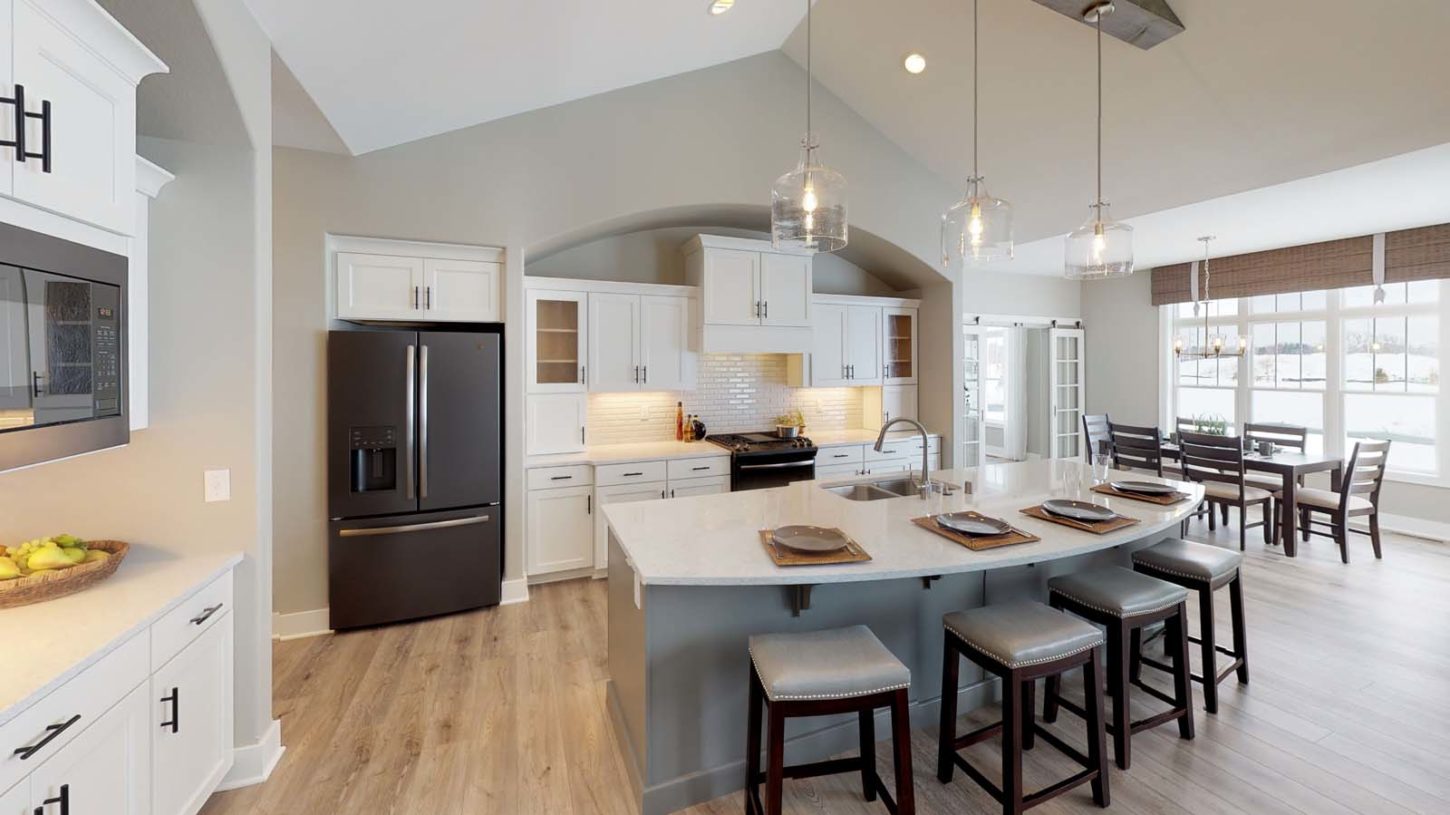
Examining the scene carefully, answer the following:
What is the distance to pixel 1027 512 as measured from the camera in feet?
8.00

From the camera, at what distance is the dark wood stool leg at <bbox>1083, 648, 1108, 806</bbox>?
195 cm

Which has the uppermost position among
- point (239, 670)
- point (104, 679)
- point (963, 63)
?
point (963, 63)

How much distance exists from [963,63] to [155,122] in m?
4.21

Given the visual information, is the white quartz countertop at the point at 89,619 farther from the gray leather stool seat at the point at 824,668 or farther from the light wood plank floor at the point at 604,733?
the gray leather stool seat at the point at 824,668

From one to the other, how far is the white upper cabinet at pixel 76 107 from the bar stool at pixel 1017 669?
110 inches

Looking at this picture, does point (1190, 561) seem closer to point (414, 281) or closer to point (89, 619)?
point (89, 619)

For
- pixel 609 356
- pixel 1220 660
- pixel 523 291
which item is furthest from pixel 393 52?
pixel 1220 660

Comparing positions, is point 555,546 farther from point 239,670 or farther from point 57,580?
point 57,580

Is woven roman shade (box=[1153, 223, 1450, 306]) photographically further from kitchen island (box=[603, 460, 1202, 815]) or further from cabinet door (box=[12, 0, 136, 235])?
cabinet door (box=[12, 0, 136, 235])

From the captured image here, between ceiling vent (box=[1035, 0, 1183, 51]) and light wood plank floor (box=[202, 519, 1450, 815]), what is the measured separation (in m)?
3.30

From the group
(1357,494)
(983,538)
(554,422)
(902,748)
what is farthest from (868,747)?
(1357,494)

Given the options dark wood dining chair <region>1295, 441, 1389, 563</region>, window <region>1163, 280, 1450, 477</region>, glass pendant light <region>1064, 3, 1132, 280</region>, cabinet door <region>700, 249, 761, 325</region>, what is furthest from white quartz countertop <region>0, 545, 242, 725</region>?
window <region>1163, 280, 1450, 477</region>

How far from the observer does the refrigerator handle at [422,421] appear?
339 cm

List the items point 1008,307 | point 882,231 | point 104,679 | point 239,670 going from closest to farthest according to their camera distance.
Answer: point 104,679 → point 239,670 → point 882,231 → point 1008,307
